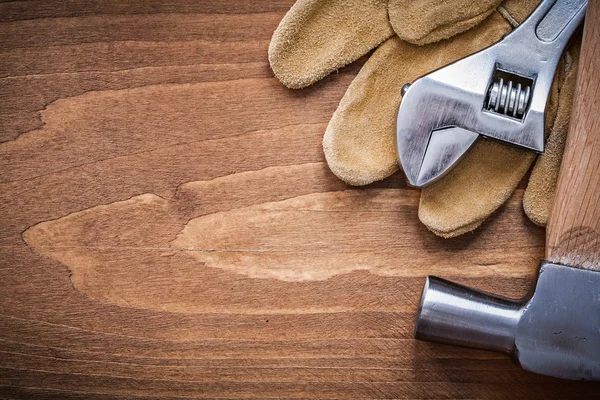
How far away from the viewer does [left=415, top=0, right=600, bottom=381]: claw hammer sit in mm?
629

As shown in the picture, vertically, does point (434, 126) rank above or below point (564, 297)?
above

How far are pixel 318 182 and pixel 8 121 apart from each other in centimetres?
43

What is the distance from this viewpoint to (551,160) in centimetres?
68

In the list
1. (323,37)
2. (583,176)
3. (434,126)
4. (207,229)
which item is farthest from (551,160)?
(207,229)

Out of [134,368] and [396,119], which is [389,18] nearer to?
[396,119]

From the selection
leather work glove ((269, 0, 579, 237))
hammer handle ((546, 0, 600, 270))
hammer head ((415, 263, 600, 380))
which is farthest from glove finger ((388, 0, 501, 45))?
hammer head ((415, 263, 600, 380))

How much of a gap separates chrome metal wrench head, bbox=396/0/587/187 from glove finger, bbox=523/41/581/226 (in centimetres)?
3

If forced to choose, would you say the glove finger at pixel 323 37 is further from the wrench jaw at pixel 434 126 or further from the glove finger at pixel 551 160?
the glove finger at pixel 551 160

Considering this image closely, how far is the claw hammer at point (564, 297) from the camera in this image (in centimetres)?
63

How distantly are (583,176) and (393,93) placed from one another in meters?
0.25

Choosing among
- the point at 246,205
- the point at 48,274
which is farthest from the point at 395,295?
the point at 48,274

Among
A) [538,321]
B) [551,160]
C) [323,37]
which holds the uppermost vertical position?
[323,37]

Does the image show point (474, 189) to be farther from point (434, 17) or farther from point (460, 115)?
point (434, 17)

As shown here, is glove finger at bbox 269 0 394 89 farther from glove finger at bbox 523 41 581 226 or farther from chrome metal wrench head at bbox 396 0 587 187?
glove finger at bbox 523 41 581 226
